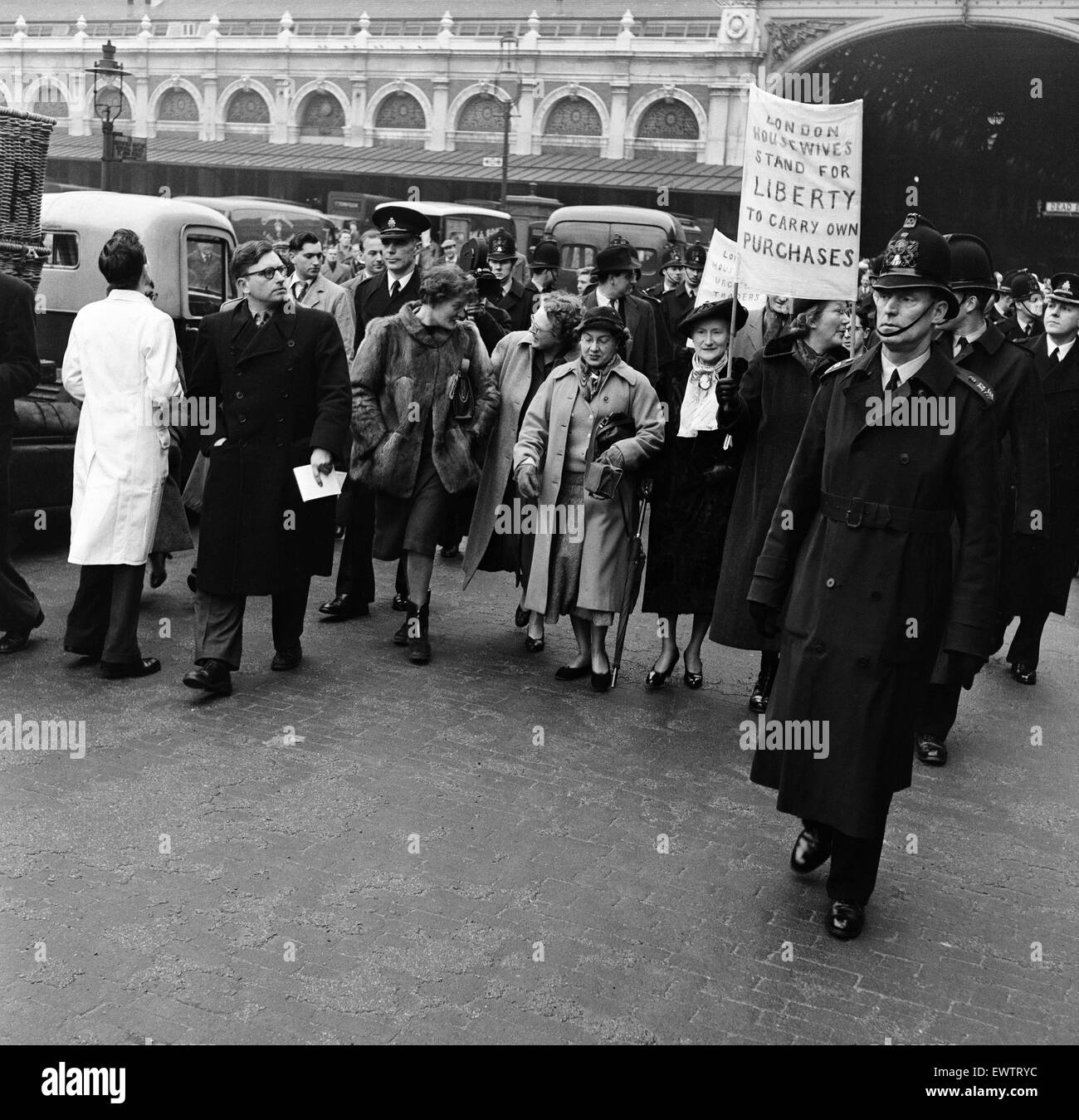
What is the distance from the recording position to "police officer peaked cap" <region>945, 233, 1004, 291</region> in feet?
20.6

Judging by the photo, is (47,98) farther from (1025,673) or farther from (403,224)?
(1025,673)

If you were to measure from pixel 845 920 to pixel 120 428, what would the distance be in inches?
159

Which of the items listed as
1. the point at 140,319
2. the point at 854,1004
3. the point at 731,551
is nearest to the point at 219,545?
the point at 140,319

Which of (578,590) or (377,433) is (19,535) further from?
(578,590)

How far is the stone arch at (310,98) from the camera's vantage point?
181 feet

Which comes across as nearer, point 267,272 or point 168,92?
point 267,272

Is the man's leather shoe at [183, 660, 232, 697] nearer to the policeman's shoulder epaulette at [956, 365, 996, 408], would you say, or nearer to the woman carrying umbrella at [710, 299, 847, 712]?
the woman carrying umbrella at [710, 299, 847, 712]

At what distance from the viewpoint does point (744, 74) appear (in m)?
47.3

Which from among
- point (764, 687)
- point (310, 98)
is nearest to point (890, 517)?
point (764, 687)

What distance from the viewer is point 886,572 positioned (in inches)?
174

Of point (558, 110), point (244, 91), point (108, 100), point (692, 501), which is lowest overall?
point (692, 501)

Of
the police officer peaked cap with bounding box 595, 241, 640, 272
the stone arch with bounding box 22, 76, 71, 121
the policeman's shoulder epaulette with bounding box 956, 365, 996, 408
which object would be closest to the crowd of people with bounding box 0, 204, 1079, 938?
the policeman's shoulder epaulette with bounding box 956, 365, 996, 408

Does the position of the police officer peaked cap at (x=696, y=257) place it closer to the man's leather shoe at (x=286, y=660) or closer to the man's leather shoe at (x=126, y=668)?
the man's leather shoe at (x=286, y=660)

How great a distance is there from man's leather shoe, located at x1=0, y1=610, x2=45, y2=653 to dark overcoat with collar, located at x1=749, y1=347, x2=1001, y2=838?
4.03 m
